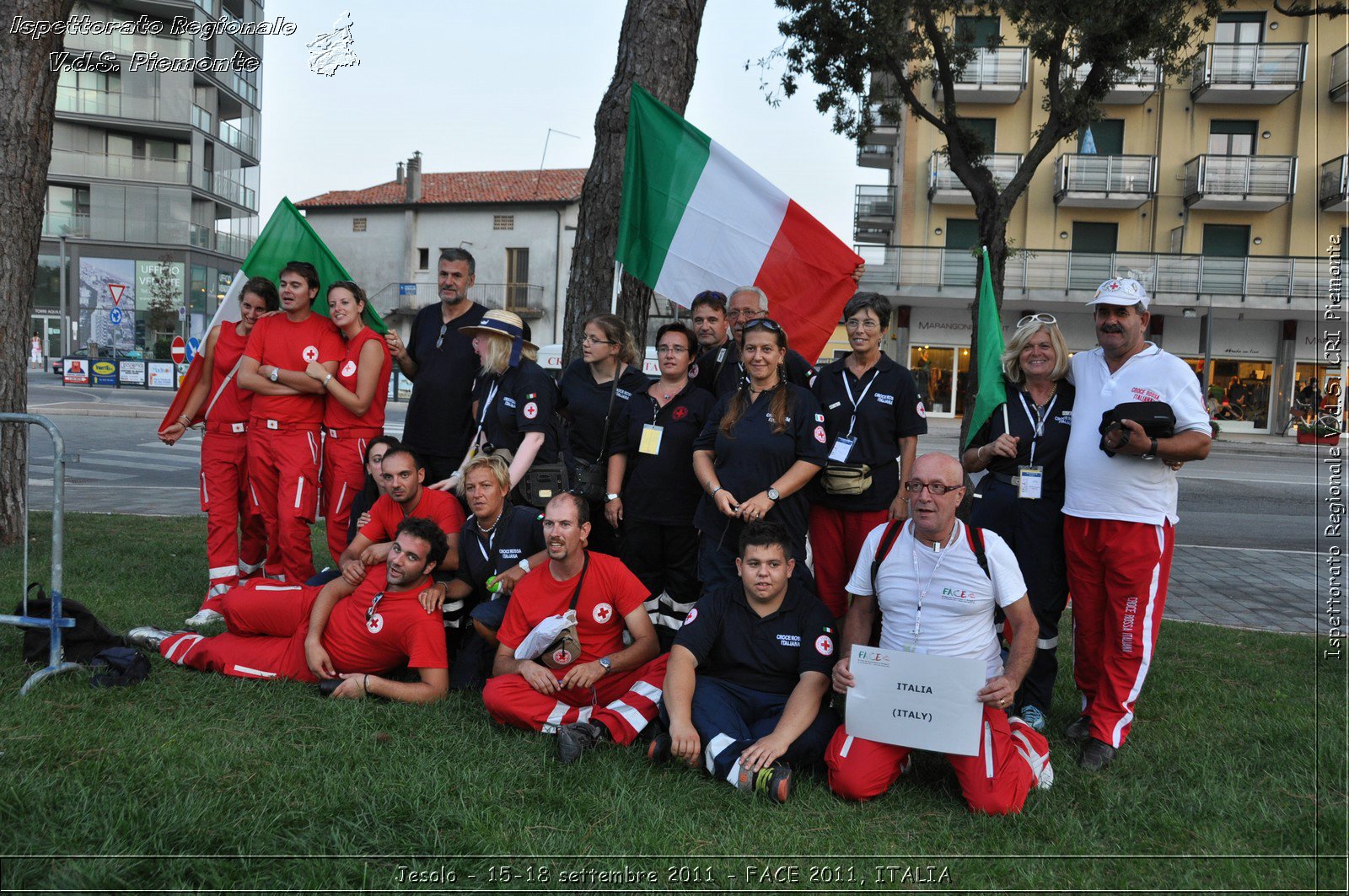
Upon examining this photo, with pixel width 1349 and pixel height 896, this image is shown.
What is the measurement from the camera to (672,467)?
5.13 m

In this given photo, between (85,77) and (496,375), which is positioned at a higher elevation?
(85,77)

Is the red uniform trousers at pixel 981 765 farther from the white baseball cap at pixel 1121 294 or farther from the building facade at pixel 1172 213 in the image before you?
the building facade at pixel 1172 213

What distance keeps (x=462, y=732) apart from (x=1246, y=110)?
36155mm

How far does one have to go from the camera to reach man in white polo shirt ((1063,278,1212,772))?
4195 mm

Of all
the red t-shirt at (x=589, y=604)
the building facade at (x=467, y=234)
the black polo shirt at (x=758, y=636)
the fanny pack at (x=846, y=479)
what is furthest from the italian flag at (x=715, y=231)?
the building facade at (x=467, y=234)

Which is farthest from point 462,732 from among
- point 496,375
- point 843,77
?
point 843,77

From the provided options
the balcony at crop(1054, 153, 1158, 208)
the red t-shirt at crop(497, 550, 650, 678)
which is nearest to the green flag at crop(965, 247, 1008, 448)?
the red t-shirt at crop(497, 550, 650, 678)

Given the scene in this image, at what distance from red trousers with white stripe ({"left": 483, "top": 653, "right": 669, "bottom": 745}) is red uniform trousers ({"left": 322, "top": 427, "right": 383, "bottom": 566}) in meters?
2.06

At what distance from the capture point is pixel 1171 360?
14.2 ft

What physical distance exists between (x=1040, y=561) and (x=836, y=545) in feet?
3.19

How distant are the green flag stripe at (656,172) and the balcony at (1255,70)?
3082 centimetres

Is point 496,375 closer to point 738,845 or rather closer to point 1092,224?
point 738,845

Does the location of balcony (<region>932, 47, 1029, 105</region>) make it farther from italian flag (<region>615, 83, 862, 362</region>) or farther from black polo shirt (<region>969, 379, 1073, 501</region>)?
black polo shirt (<region>969, 379, 1073, 501</region>)

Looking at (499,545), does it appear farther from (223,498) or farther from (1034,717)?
(1034,717)
